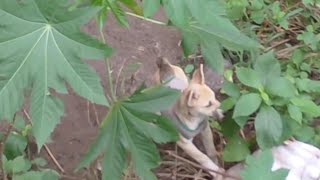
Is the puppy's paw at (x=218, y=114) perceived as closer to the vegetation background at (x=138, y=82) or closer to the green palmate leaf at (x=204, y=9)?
the vegetation background at (x=138, y=82)

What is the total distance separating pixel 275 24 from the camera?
2.30 m

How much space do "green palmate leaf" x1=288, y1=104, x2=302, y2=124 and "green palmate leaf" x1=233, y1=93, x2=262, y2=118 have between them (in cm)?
7

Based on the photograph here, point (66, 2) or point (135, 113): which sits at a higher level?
point (66, 2)

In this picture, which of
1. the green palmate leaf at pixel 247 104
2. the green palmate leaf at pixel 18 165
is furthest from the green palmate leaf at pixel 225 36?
the green palmate leaf at pixel 18 165

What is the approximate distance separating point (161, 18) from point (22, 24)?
2.96 ft

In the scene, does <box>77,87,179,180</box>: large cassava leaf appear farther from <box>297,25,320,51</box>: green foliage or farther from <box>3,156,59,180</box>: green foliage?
<box>297,25,320,51</box>: green foliage

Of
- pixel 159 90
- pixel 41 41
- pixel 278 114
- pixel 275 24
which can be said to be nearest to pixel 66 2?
pixel 41 41

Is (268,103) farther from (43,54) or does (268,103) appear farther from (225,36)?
(43,54)

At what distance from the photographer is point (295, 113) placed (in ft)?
5.93

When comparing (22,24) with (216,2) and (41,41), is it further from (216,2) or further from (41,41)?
(216,2)

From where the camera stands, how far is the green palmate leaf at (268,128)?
1763 mm

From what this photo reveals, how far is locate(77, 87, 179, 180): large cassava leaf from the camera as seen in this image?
1.57 metres

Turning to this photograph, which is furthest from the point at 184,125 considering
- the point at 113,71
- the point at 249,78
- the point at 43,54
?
the point at 43,54

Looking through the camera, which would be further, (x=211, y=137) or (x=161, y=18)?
(x=161, y=18)
